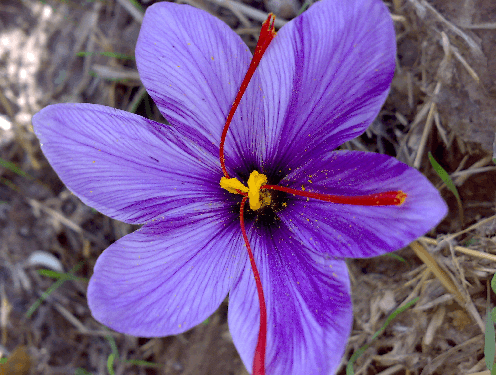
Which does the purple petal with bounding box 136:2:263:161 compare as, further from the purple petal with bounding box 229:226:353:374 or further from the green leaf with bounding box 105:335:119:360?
the green leaf with bounding box 105:335:119:360

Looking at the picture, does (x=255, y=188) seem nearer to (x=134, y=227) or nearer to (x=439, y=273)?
(x=439, y=273)

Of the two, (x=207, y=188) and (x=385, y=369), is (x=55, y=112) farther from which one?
(x=385, y=369)

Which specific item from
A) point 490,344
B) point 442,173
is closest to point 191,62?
point 442,173

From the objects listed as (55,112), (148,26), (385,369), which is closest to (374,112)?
(148,26)

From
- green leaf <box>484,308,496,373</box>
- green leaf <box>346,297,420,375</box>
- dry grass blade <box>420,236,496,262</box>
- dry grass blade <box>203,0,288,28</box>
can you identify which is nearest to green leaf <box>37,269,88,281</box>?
green leaf <box>346,297,420,375</box>

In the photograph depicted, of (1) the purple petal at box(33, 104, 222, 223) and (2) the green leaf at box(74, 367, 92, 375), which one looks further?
(2) the green leaf at box(74, 367, 92, 375)
